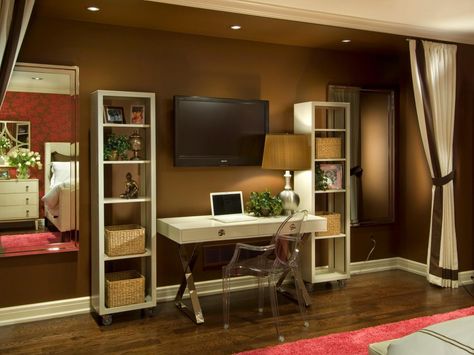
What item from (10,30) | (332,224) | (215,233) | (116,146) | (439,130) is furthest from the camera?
(332,224)

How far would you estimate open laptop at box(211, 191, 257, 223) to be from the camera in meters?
4.55

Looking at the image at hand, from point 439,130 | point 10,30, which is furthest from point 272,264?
point 10,30

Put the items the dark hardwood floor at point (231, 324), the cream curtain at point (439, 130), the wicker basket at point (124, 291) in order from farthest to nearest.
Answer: the cream curtain at point (439, 130) < the wicker basket at point (124, 291) < the dark hardwood floor at point (231, 324)

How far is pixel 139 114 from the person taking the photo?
425 cm

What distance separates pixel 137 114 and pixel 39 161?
0.88 meters

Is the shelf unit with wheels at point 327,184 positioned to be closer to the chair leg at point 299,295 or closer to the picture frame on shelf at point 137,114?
the chair leg at point 299,295

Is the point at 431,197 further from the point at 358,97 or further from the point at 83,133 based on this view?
the point at 83,133

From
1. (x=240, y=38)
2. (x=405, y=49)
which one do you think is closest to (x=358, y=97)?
(x=405, y=49)

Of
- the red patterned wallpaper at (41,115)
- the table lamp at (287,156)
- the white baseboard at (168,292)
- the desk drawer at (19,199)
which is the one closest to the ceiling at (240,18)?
the red patterned wallpaper at (41,115)

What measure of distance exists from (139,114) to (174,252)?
134 centimetres

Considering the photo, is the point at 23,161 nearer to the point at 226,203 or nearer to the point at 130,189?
the point at 130,189

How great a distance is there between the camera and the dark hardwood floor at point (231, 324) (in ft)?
11.7

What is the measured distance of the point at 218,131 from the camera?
4.71 meters

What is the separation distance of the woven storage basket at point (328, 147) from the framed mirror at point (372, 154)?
2.03 ft
